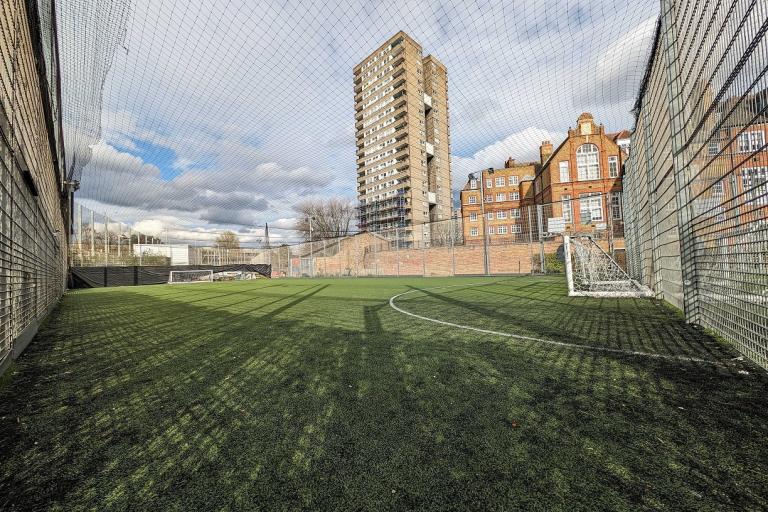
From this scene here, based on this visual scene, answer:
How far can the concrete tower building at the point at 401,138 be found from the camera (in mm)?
57062

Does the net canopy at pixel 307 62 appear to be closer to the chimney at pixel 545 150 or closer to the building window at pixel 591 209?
the building window at pixel 591 209

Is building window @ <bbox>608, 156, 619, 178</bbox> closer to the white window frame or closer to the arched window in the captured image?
the arched window

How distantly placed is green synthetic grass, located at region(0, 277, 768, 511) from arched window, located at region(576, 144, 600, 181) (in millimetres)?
31405

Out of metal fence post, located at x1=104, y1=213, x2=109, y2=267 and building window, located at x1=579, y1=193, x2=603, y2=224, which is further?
metal fence post, located at x1=104, y1=213, x2=109, y2=267

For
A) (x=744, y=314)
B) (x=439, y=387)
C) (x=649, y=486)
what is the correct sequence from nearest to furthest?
(x=649, y=486) → (x=439, y=387) → (x=744, y=314)

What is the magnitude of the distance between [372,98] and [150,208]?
1831 inches

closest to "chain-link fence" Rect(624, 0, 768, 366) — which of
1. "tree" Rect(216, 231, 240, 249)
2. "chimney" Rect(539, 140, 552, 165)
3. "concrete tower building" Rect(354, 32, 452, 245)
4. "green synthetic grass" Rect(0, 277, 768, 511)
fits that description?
"green synthetic grass" Rect(0, 277, 768, 511)

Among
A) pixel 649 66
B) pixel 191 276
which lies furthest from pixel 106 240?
pixel 649 66

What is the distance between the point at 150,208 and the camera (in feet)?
91.9

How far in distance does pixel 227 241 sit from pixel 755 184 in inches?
1440

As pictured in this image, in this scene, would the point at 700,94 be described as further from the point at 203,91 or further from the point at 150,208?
the point at 150,208

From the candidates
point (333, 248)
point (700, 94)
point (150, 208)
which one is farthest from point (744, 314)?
point (150, 208)

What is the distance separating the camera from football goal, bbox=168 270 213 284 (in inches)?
926

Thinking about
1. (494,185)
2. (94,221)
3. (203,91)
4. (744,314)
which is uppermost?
(494,185)
